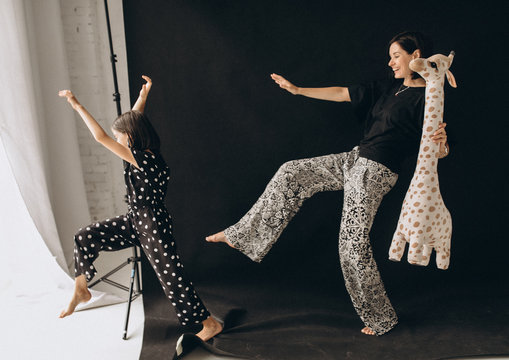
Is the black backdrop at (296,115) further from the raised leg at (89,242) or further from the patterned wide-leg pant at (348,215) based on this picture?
the raised leg at (89,242)

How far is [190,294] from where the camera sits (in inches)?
82.8

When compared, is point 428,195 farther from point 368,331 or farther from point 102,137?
point 102,137

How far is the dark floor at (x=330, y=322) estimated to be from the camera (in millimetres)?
2104

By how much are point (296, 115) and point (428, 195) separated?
989mm

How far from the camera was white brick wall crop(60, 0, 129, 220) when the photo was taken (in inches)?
119

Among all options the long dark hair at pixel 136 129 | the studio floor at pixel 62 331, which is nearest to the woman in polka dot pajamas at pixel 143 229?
the long dark hair at pixel 136 129

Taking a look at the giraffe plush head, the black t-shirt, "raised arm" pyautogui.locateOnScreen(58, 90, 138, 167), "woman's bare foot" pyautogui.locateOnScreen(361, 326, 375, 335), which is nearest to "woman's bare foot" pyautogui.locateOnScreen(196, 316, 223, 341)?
"woman's bare foot" pyautogui.locateOnScreen(361, 326, 375, 335)

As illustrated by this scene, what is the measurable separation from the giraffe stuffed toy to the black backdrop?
2.14 ft

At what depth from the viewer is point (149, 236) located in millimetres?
2062

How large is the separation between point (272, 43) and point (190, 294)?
152cm

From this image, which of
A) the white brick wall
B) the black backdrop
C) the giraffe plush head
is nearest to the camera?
the giraffe plush head

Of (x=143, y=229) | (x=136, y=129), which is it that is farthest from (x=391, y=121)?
(x=143, y=229)

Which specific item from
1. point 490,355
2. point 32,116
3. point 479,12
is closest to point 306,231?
point 490,355

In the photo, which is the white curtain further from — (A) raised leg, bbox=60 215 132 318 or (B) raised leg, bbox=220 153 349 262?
(B) raised leg, bbox=220 153 349 262
